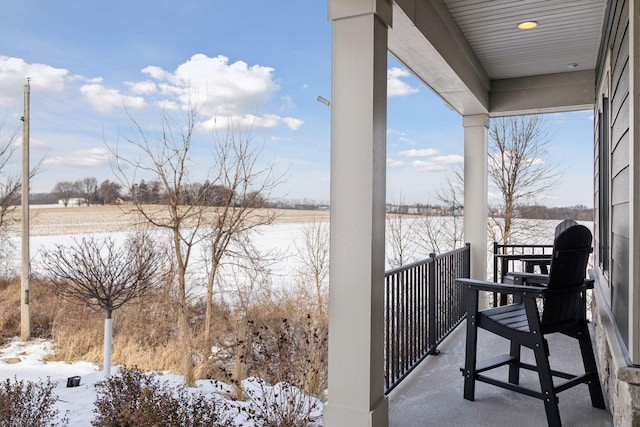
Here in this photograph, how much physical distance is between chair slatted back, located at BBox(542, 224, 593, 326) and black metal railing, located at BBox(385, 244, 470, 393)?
2.90ft

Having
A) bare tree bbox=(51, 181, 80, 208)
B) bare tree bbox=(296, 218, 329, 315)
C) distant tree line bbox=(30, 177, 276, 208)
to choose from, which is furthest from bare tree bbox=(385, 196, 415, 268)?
bare tree bbox=(51, 181, 80, 208)

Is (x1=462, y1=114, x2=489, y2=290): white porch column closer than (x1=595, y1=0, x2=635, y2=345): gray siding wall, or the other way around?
(x1=595, y1=0, x2=635, y2=345): gray siding wall

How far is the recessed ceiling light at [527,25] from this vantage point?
11.7ft

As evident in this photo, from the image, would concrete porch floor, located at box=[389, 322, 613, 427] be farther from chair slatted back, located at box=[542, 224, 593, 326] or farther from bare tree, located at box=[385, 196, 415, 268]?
bare tree, located at box=[385, 196, 415, 268]

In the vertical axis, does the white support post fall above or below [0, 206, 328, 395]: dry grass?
above

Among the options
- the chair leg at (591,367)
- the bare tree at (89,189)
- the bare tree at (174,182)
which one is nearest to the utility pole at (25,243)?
the bare tree at (89,189)

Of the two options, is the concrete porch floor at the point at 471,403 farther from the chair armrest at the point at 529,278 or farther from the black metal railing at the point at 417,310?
the chair armrest at the point at 529,278

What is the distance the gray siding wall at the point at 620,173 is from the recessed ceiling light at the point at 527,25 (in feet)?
3.36

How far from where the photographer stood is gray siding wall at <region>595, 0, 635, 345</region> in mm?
1994

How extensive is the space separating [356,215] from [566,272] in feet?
3.92

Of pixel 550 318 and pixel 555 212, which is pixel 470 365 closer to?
pixel 550 318

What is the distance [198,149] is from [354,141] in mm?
8309

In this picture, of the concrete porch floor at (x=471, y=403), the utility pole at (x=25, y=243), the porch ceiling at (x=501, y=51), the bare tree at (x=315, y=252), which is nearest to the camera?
the concrete porch floor at (x=471, y=403)

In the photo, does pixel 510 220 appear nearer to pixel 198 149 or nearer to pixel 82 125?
pixel 198 149
